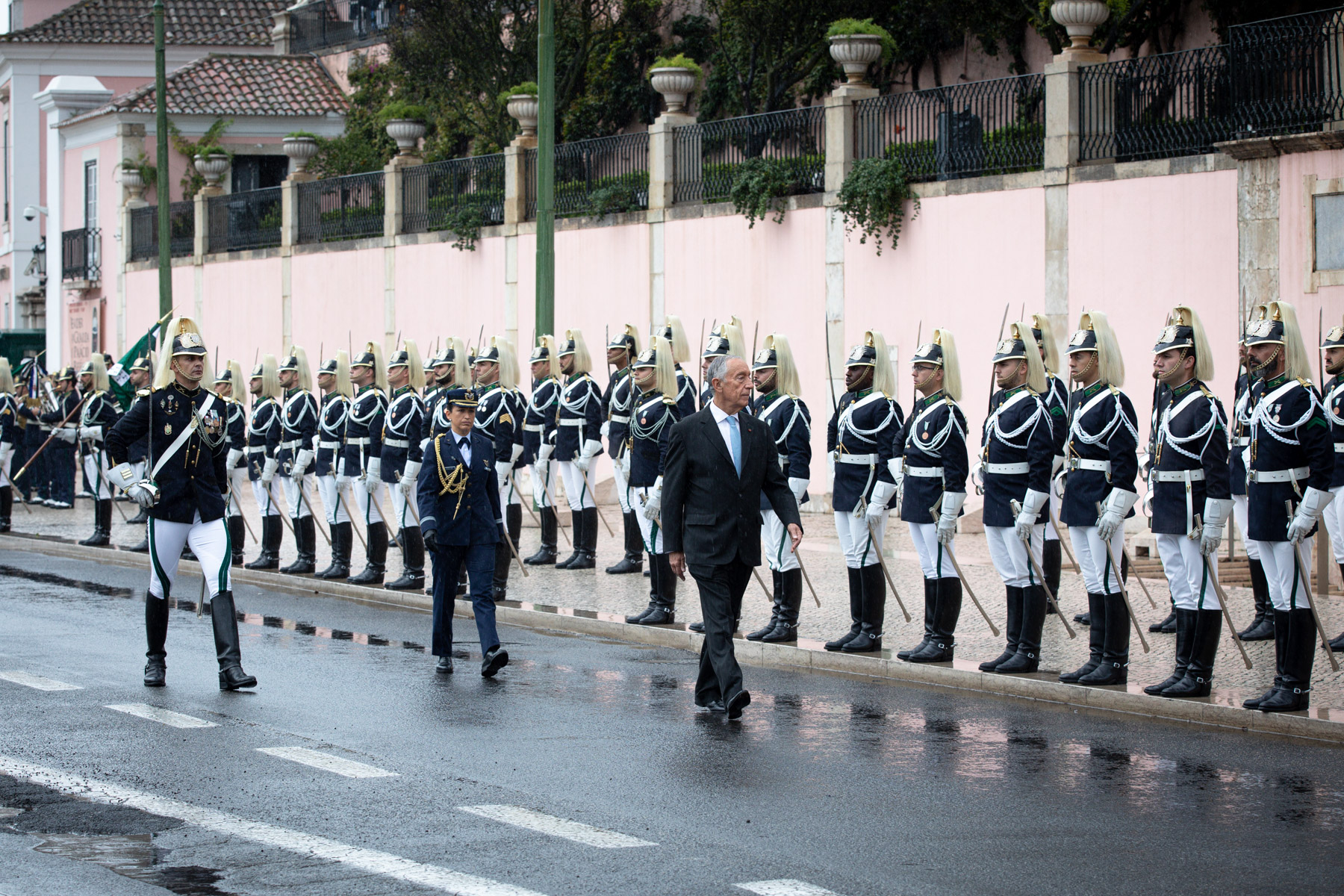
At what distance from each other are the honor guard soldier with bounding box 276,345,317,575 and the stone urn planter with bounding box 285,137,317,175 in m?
18.5

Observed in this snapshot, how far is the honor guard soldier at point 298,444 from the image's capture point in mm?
16781

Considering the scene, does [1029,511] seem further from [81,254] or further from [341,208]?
[81,254]

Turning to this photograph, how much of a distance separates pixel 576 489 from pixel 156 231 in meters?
24.2

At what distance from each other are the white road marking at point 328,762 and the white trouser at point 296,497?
832 centimetres

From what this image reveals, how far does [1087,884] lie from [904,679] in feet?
15.7

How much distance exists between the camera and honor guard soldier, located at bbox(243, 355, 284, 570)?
17.2 m

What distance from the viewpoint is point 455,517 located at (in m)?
11.6

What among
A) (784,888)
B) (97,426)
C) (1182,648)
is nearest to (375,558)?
(97,426)

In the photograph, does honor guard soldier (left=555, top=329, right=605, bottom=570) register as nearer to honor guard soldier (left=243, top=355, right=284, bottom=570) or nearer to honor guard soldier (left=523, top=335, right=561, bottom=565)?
honor guard soldier (left=523, top=335, right=561, bottom=565)

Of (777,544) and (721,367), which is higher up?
(721,367)

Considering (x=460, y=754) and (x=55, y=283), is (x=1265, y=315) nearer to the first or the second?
(x=460, y=754)

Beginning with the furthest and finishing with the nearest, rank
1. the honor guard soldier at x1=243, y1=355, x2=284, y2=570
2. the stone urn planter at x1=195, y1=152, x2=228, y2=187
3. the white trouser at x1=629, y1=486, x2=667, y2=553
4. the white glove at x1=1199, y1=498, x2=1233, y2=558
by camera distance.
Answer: the stone urn planter at x1=195, y1=152, x2=228, y2=187 → the honor guard soldier at x1=243, y1=355, x2=284, y2=570 → the white trouser at x1=629, y1=486, x2=667, y2=553 → the white glove at x1=1199, y1=498, x2=1233, y2=558

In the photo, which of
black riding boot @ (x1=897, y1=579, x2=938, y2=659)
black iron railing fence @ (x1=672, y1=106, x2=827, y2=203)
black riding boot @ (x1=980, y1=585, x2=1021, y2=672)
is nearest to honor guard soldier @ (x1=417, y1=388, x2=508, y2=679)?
black riding boot @ (x1=897, y1=579, x2=938, y2=659)

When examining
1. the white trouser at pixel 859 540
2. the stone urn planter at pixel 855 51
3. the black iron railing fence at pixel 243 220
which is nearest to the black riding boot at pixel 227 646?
the white trouser at pixel 859 540
